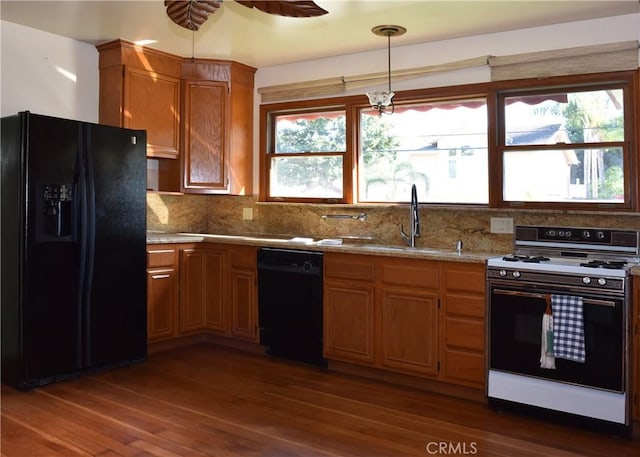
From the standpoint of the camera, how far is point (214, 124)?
4.86 m

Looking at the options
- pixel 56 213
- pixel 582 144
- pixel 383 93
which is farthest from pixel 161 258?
pixel 582 144

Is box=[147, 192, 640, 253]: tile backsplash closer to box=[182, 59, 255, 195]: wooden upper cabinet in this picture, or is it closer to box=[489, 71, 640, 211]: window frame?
box=[489, 71, 640, 211]: window frame

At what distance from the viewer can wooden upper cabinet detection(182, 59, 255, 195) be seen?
4.77 metres

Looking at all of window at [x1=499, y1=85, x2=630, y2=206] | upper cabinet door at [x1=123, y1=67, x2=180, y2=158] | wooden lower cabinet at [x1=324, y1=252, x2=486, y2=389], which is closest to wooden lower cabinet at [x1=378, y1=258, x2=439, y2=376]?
wooden lower cabinet at [x1=324, y1=252, x2=486, y2=389]

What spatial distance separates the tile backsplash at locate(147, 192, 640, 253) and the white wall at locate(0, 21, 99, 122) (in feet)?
3.14

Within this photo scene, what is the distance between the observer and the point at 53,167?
3.55 metres

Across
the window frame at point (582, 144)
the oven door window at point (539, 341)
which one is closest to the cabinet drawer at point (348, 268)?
the oven door window at point (539, 341)

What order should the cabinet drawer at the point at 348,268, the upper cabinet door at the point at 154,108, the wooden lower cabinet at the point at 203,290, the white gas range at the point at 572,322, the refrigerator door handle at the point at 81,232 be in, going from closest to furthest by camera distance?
the white gas range at the point at 572,322 → the refrigerator door handle at the point at 81,232 → the cabinet drawer at the point at 348,268 → the upper cabinet door at the point at 154,108 → the wooden lower cabinet at the point at 203,290

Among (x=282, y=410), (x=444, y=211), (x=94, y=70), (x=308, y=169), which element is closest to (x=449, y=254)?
(x=444, y=211)

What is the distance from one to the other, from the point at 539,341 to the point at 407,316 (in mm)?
836

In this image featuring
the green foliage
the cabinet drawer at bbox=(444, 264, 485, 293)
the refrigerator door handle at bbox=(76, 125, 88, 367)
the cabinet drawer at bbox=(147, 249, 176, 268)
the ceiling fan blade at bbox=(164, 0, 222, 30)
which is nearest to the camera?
the ceiling fan blade at bbox=(164, 0, 222, 30)

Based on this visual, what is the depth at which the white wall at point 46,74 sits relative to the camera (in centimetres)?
388

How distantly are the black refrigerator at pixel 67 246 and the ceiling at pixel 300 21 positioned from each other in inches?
28.8

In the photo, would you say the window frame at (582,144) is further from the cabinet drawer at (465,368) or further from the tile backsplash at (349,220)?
the cabinet drawer at (465,368)
